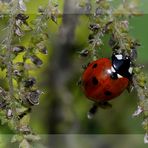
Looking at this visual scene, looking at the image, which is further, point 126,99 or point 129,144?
point 129,144

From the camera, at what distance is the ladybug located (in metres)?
1.15

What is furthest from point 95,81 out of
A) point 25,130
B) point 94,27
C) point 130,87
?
point 25,130

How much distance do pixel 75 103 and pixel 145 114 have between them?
28.0 inches

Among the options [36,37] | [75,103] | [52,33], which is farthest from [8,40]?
[75,103]

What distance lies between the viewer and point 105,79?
1.20 meters

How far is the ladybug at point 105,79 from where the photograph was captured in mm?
1146

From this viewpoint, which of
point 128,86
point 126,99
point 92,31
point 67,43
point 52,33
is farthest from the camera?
point 126,99

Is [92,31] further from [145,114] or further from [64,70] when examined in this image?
[64,70]

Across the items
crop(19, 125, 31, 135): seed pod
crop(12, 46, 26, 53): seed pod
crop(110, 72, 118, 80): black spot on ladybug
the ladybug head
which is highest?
crop(12, 46, 26, 53): seed pod

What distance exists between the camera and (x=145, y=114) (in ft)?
2.80

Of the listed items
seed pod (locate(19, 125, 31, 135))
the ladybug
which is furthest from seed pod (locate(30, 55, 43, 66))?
the ladybug

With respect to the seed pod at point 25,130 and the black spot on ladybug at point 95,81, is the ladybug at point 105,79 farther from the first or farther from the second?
the seed pod at point 25,130

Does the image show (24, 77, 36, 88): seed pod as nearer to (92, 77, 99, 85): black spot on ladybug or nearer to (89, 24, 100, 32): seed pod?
(89, 24, 100, 32): seed pod

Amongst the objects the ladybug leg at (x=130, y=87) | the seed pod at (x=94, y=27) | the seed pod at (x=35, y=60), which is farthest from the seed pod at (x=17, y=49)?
the ladybug leg at (x=130, y=87)
